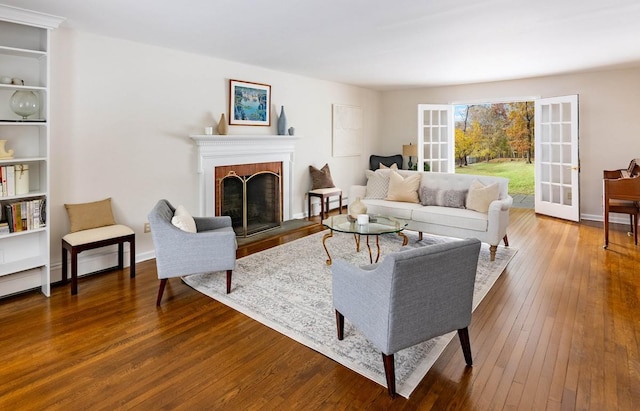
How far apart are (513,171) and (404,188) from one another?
5415 mm

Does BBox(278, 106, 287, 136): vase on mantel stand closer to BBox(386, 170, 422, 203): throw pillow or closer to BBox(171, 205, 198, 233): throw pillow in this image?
BBox(386, 170, 422, 203): throw pillow

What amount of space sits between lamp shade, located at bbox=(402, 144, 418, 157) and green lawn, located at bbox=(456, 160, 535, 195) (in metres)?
2.47

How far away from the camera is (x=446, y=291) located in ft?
6.46

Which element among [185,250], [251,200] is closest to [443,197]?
[251,200]

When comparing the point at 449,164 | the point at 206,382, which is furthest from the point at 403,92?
the point at 206,382

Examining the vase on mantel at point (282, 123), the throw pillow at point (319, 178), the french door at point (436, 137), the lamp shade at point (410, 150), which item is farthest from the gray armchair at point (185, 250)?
the french door at point (436, 137)

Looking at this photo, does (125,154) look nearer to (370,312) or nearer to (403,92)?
(370,312)

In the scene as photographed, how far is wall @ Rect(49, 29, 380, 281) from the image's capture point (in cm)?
346

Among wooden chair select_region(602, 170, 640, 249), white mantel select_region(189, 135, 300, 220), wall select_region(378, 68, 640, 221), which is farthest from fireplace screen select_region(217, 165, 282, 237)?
wall select_region(378, 68, 640, 221)

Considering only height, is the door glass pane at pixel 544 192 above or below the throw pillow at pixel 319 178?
below

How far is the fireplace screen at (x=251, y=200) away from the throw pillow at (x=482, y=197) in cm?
275

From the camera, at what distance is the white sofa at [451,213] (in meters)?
4.06

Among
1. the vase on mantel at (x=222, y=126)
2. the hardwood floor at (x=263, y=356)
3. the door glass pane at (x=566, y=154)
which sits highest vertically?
the vase on mantel at (x=222, y=126)

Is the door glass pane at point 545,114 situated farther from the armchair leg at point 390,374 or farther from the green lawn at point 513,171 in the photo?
the armchair leg at point 390,374
